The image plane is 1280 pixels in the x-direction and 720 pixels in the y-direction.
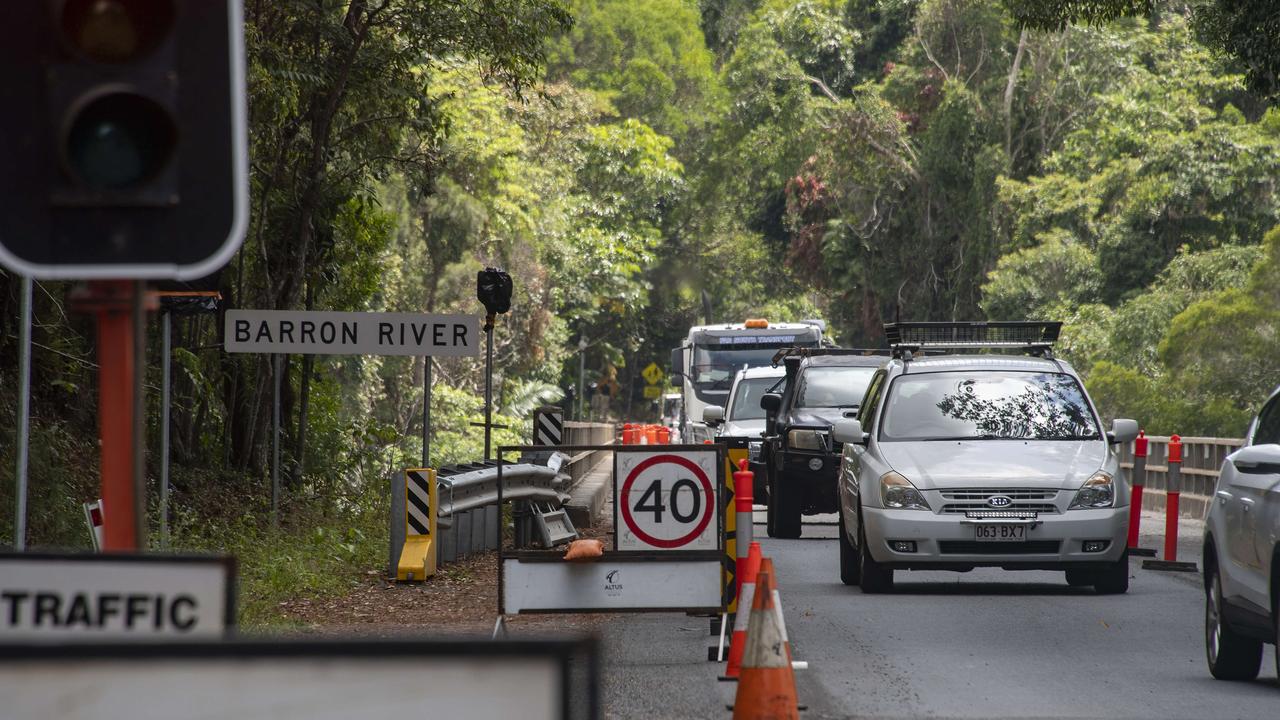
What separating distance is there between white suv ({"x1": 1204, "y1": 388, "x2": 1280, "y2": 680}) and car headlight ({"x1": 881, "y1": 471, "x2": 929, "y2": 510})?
11.0 feet

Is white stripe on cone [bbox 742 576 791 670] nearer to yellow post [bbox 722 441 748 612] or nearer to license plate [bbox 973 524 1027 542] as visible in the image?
yellow post [bbox 722 441 748 612]

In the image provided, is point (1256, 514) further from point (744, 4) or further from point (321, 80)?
point (744, 4)

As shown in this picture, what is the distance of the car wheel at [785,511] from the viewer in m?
19.6

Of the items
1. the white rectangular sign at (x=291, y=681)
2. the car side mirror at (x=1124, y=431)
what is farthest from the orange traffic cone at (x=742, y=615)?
the white rectangular sign at (x=291, y=681)

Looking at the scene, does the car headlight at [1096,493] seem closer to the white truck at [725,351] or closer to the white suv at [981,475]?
the white suv at [981,475]

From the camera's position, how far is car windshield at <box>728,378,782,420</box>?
1053 inches

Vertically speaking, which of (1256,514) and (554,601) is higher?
(1256,514)

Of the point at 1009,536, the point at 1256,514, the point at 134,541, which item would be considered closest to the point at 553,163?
the point at 1009,536

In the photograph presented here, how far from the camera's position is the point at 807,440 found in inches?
746

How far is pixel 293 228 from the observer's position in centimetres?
2067

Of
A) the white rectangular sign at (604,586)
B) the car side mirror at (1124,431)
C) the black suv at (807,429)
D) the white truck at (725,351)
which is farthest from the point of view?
the white truck at (725,351)

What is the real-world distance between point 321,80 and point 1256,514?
11.2 metres

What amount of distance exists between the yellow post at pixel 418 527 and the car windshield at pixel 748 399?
38.5 feet

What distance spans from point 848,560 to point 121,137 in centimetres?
1151
